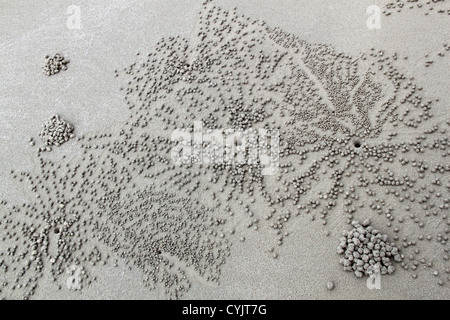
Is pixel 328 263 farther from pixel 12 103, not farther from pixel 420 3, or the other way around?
pixel 12 103

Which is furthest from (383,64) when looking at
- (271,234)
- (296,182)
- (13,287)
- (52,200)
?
(13,287)

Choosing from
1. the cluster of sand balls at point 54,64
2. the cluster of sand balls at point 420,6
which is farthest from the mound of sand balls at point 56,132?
the cluster of sand balls at point 420,6

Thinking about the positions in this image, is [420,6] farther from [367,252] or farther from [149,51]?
[149,51]

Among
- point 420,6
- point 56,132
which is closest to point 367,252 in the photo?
point 420,6

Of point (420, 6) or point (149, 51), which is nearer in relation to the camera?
point (420, 6)

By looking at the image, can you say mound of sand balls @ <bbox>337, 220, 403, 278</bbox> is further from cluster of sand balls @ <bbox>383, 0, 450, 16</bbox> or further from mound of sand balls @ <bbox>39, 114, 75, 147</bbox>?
mound of sand balls @ <bbox>39, 114, 75, 147</bbox>

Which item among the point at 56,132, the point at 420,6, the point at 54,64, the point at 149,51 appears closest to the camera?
the point at 420,6

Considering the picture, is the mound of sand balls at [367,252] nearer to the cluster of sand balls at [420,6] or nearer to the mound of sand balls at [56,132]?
the cluster of sand balls at [420,6]
